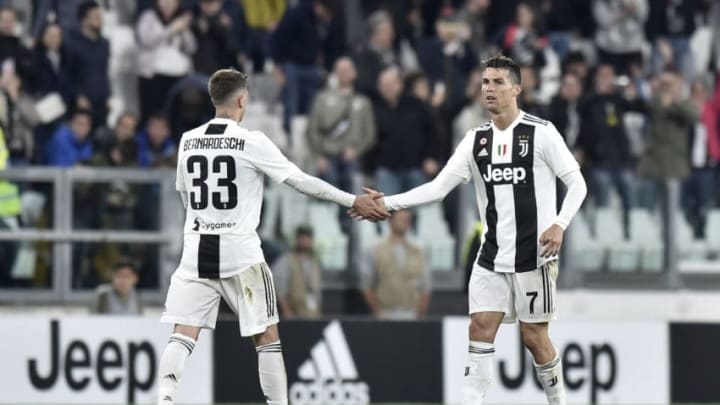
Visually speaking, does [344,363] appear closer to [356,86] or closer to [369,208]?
[356,86]

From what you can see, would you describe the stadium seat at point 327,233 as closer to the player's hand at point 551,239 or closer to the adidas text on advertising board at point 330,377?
the adidas text on advertising board at point 330,377

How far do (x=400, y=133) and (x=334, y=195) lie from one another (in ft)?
21.8

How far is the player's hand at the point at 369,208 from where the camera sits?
462 inches

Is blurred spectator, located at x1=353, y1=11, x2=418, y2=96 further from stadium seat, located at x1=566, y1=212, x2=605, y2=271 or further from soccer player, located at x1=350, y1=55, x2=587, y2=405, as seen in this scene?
soccer player, located at x1=350, y1=55, x2=587, y2=405

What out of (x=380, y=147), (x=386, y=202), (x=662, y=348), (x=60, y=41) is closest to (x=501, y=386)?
(x=662, y=348)

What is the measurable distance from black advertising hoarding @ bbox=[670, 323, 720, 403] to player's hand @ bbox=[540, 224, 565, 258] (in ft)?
17.6

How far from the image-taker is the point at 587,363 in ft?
52.2

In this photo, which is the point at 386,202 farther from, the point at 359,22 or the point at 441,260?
the point at 359,22

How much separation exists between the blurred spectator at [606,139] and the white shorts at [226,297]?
24.1 feet

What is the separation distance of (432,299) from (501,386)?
5.43ft

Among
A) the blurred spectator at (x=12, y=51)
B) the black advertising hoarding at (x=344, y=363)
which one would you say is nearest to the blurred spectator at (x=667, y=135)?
the black advertising hoarding at (x=344, y=363)

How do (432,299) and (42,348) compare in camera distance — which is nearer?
(42,348)

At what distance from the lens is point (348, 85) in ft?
59.6

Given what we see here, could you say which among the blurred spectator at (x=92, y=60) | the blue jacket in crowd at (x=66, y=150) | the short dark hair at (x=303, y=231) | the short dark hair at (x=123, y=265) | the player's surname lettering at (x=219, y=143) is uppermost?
the blurred spectator at (x=92, y=60)
